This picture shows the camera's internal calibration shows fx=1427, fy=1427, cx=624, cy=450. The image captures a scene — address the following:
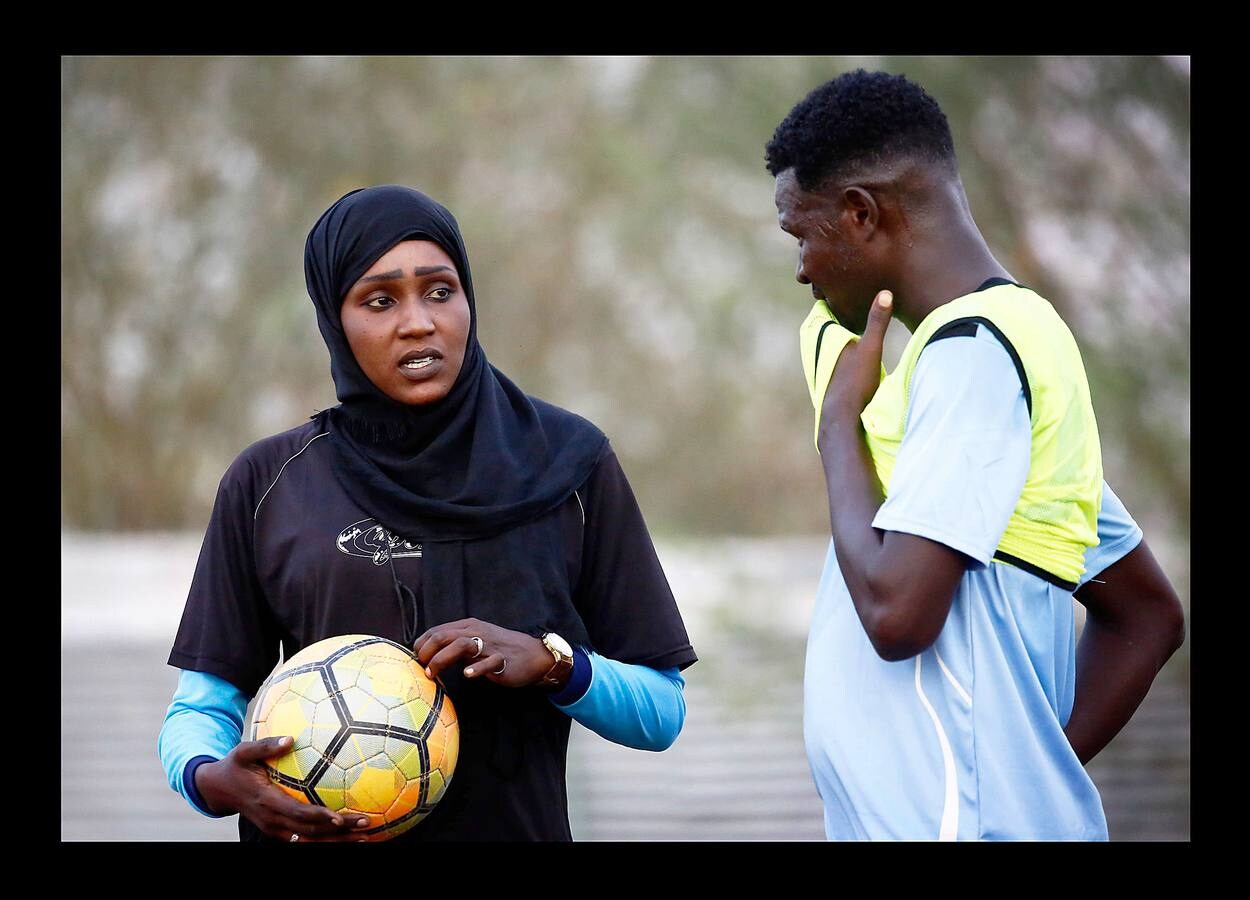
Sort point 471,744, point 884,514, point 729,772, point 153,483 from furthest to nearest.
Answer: point 153,483, point 729,772, point 471,744, point 884,514

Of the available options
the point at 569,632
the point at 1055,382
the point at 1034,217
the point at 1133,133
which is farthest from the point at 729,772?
the point at 1055,382

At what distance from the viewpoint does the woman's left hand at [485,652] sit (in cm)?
267

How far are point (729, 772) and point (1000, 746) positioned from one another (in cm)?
644

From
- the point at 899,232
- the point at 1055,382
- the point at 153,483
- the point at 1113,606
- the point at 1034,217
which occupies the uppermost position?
the point at 1034,217

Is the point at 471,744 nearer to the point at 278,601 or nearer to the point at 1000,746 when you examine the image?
the point at 278,601

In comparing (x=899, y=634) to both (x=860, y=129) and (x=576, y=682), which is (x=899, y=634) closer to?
(x=576, y=682)

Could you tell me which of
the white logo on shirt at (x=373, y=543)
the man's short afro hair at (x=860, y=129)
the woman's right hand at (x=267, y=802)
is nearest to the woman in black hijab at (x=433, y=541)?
the white logo on shirt at (x=373, y=543)

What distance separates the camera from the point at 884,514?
2.46m

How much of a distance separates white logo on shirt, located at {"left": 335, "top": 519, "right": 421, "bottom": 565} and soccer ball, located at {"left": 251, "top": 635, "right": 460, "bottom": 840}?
0.28m

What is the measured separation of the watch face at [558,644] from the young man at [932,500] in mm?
475

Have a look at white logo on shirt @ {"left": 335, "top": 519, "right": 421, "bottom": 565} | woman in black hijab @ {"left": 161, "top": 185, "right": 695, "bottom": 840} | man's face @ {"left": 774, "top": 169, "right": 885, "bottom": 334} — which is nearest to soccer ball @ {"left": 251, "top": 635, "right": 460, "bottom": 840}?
woman in black hijab @ {"left": 161, "top": 185, "right": 695, "bottom": 840}

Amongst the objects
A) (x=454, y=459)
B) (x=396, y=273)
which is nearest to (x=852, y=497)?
(x=454, y=459)

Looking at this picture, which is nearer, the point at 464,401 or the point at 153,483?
the point at 464,401

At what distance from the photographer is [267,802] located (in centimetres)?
261
